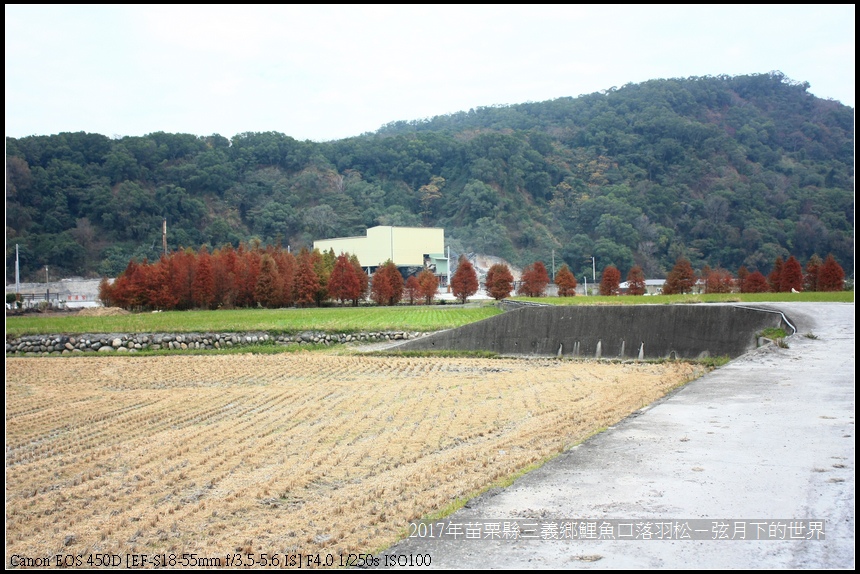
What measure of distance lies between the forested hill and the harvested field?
75.2 m

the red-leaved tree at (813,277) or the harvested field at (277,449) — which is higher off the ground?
the red-leaved tree at (813,277)

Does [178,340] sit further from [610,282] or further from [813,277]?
[610,282]

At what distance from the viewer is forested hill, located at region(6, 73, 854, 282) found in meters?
88.2

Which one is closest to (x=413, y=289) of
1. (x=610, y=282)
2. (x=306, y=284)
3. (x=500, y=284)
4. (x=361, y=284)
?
(x=361, y=284)

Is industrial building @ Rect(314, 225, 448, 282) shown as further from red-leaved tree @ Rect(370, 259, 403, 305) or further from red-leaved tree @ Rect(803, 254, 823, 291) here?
red-leaved tree @ Rect(803, 254, 823, 291)

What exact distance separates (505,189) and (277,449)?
10497cm

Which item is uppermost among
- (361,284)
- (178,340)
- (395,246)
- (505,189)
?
(505,189)

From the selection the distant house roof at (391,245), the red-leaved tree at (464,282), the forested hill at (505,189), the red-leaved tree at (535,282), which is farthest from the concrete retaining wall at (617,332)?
the forested hill at (505,189)

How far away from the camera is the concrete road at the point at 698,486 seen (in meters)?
3.97

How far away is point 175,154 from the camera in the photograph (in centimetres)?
10788

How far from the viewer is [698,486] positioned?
516 centimetres

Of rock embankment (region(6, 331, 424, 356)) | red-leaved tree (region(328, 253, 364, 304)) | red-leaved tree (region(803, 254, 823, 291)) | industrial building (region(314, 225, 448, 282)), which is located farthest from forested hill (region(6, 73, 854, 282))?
rock embankment (region(6, 331, 424, 356))

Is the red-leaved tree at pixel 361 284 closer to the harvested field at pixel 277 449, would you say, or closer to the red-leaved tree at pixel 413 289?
the red-leaved tree at pixel 413 289

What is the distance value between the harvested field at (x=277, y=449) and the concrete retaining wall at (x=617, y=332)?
1757 mm
